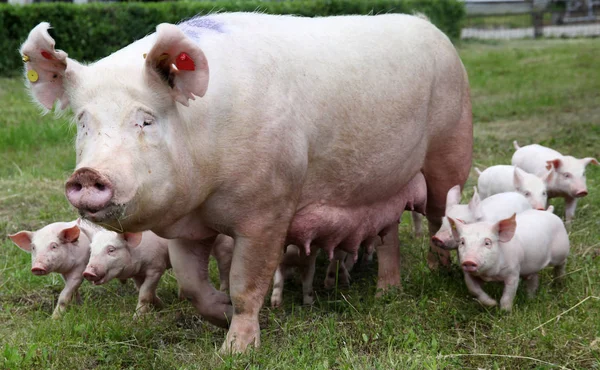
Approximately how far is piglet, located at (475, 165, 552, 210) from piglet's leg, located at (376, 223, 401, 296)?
1.17 m

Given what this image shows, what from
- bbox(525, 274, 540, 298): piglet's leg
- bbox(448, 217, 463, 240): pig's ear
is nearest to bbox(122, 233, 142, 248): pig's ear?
bbox(448, 217, 463, 240): pig's ear

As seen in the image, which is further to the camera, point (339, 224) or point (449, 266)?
point (449, 266)

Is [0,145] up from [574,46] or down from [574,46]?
up

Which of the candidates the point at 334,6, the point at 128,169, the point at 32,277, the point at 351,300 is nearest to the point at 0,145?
the point at 32,277

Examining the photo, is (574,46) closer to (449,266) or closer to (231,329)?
(449,266)

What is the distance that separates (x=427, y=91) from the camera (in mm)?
4855

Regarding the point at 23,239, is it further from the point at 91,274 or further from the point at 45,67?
the point at 45,67

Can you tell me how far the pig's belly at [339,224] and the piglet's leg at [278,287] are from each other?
0.64 meters

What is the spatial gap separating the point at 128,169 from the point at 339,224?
1493 millimetres

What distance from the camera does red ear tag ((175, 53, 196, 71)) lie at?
3.46 metres

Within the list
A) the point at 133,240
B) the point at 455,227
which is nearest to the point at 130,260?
the point at 133,240

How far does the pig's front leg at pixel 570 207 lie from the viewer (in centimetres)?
647

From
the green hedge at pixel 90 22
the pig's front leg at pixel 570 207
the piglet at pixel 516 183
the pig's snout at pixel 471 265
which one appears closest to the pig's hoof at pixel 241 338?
the pig's snout at pixel 471 265

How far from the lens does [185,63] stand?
3469mm
